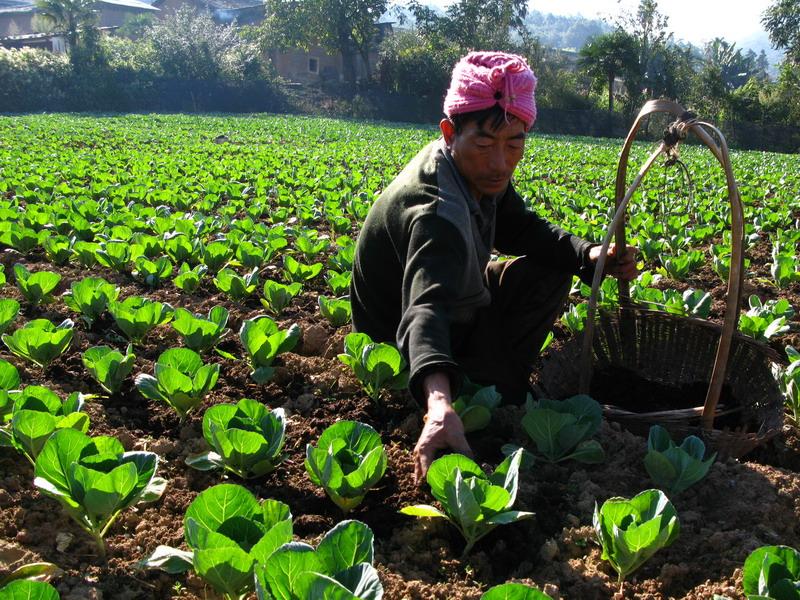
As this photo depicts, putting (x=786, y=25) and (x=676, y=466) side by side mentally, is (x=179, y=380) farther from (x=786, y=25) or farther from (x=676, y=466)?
(x=786, y=25)

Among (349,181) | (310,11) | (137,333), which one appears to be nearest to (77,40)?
(310,11)

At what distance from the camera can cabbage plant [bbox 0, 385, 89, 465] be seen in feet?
7.39

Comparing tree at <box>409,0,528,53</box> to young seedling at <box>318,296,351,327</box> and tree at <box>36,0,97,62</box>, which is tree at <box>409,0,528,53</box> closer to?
tree at <box>36,0,97,62</box>

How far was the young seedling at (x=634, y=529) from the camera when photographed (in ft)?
6.15

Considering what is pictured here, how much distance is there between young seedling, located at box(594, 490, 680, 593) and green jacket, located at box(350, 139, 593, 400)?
62 cm

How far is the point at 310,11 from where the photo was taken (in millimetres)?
48281

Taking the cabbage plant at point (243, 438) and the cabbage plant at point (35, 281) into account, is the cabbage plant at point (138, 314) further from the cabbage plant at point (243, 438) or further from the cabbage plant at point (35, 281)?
the cabbage plant at point (243, 438)

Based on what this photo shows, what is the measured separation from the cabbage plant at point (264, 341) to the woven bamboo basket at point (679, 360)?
122 cm

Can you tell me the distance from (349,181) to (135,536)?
947cm

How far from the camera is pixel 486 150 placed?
8.98 ft

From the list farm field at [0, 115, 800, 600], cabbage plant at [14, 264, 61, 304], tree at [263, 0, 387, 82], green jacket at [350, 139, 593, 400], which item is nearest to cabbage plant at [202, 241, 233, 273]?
farm field at [0, 115, 800, 600]

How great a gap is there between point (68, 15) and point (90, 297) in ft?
164

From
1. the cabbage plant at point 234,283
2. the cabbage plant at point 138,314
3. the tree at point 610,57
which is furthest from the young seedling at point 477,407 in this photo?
the tree at point 610,57

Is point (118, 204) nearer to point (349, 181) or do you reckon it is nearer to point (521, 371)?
point (349, 181)
